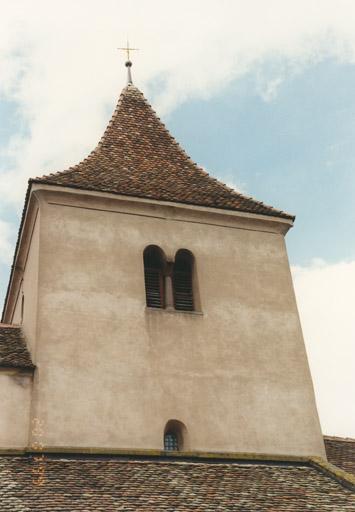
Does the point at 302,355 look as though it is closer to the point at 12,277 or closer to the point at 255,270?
the point at 255,270

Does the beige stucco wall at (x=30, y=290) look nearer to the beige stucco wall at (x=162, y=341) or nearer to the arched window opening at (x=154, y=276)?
the beige stucco wall at (x=162, y=341)

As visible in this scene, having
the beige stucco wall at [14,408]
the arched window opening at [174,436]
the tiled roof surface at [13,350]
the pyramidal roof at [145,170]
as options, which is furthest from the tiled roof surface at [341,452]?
the tiled roof surface at [13,350]

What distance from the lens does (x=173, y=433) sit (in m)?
17.5

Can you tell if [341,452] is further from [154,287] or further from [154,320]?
[154,287]

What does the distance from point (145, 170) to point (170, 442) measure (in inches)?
307

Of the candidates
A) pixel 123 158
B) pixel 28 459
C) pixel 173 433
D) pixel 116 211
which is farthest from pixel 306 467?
pixel 123 158

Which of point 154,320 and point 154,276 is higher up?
point 154,276

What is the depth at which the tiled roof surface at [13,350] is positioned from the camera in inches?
667

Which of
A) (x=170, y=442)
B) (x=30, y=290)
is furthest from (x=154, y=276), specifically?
(x=170, y=442)

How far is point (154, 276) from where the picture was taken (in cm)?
1958

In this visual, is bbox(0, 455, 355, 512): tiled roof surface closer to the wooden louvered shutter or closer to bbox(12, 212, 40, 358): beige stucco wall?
bbox(12, 212, 40, 358): beige stucco wall

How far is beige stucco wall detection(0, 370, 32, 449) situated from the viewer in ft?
52.7

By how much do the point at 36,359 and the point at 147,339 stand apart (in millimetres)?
2543

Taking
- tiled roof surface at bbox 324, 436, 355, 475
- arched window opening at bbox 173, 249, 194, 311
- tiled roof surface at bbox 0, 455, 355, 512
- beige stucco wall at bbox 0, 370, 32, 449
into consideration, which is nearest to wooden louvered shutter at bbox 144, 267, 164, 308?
arched window opening at bbox 173, 249, 194, 311
